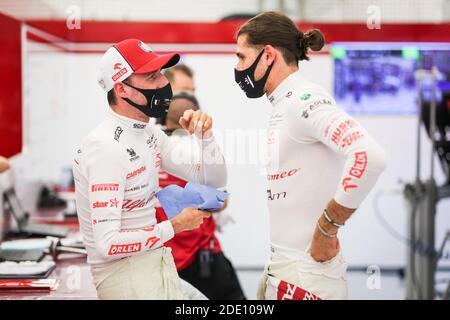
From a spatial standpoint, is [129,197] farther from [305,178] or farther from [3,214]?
[3,214]

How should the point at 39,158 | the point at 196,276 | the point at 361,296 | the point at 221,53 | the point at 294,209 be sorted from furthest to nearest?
1. the point at 221,53
2. the point at 39,158
3. the point at 196,276
4. the point at 361,296
5. the point at 294,209

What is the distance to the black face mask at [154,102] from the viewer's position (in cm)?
172

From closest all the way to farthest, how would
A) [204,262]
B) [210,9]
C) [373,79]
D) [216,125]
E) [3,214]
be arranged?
[204,262], [216,125], [3,214], [373,79], [210,9]

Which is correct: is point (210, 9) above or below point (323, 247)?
above

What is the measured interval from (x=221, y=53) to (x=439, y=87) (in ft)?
4.89

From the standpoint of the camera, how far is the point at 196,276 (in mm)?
2373

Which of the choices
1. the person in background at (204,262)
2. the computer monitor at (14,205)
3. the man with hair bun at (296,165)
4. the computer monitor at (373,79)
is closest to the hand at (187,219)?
the man with hair bun at (296,165)

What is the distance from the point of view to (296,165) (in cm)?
169

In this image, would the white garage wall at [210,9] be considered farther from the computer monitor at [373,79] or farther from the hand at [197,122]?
the hand at [197,122]

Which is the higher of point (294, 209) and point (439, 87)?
point (439, 87)

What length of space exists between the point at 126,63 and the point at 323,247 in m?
0.70

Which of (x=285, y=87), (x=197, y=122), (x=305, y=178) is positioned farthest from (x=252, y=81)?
(x=305, y=178)
